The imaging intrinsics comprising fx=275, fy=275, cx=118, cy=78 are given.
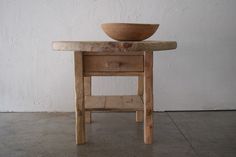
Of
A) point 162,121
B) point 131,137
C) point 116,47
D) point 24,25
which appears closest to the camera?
point 116,47

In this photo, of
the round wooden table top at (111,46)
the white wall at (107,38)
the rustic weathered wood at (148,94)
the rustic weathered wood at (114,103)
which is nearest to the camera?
the round wooden table top at (111,46)

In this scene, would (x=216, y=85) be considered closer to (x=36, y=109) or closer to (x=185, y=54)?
(x=185, y=54)

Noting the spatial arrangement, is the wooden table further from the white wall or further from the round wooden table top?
the white wall

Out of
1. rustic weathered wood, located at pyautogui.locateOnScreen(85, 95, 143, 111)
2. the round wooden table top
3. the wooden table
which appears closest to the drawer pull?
the wooden table

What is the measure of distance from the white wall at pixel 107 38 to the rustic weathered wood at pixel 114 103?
0.39 metres

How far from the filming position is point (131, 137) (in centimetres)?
178

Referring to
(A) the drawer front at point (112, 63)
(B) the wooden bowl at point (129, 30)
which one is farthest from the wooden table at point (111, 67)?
(B) the wooden bowl at point (129, 30)

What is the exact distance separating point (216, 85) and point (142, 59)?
1087 mm

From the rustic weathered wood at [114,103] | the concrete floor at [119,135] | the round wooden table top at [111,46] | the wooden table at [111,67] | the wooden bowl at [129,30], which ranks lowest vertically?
the concrete floor at [119,135]

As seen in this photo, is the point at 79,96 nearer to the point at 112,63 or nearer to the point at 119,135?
the point at 112,63

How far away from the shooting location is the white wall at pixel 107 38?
2.28 m

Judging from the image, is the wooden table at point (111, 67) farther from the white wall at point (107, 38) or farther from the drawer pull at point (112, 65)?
the white wall at point (107, 38)

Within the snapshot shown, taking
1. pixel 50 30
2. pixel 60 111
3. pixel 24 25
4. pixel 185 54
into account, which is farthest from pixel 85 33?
pixel 185 54

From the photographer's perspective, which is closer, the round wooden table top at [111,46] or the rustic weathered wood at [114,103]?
the round wooden table top at [111,46]
